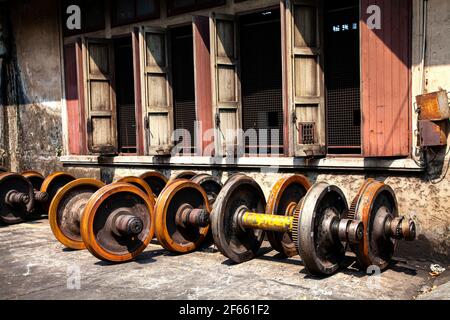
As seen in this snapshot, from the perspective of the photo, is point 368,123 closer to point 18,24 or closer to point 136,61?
point 136,61

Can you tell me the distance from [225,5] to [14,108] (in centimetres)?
737

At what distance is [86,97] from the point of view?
10.7 meters

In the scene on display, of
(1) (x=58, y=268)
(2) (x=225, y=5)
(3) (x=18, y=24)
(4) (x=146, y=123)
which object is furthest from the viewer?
(3) (x=18, y=24)

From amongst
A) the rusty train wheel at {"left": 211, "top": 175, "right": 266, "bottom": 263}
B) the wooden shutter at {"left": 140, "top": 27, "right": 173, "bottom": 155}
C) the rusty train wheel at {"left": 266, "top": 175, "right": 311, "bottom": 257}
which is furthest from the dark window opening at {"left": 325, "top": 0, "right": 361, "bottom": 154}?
the wooden shutter at {"left": 140, "top": 27, "right": 173, "bottom": 155}

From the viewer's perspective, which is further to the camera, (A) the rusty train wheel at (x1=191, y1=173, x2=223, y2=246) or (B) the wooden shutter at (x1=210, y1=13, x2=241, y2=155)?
(B) the wooden shutter at (x1=210, y1=13, x2=241, y2=155)

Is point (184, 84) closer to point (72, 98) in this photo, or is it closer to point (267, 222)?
point (72, 98)

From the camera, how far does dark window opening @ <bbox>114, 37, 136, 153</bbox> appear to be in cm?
1112

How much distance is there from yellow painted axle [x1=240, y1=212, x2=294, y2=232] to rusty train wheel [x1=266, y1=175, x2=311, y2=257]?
0.21 meters

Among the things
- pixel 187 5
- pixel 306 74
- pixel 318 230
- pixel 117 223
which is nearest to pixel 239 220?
pixel 318 230

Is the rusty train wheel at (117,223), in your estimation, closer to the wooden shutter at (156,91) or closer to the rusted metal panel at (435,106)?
the wooden shutter at (156,91)

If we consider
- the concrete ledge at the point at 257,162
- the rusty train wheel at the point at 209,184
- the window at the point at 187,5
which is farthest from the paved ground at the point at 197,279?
the window at the point at 187,5

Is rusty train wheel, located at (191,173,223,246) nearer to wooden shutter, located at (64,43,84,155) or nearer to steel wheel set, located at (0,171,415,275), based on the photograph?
steel wheel set, located at (0,171,415,275)

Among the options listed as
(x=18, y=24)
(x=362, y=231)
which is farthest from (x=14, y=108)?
(x=362, y=231)

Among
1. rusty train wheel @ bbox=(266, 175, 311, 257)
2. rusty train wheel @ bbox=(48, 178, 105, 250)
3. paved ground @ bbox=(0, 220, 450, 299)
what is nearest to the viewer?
paved ground @ bbox=(0, 220, 450, 299)
